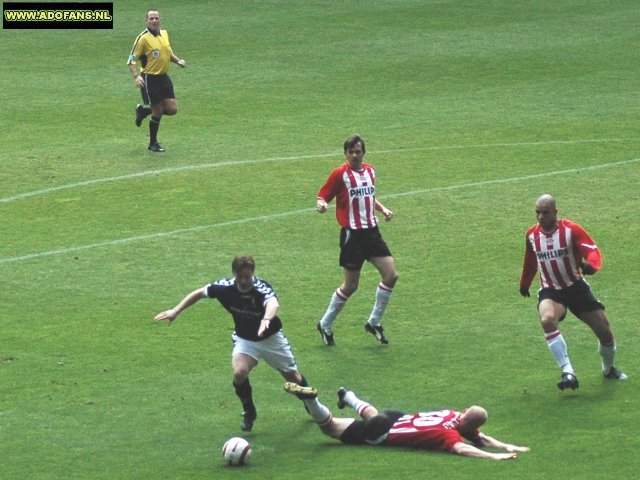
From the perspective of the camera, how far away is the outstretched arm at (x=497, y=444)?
13.0 meters

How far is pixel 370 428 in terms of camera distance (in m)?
13.3

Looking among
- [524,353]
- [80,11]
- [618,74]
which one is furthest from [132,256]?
[80,11]

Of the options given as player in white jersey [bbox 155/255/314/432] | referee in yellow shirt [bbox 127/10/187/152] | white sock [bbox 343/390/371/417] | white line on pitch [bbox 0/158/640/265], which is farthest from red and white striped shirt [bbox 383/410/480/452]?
referee in yellow shirt [bbox 127/10/187/152]

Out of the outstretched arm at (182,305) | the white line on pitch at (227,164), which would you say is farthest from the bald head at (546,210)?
the white line on pitch at (227,164)

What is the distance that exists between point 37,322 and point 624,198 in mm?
10178

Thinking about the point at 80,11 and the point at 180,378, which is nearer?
the point at 180,378

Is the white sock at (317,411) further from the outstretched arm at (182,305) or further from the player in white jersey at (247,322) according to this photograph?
the outstretched arm at (182,305)

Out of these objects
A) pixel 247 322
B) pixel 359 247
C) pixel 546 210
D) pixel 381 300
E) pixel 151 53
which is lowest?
pixel 381 300

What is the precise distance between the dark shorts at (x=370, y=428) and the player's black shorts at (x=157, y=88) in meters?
13.2

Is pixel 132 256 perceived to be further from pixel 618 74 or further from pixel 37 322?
pixel 618 74

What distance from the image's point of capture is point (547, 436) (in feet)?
44.0

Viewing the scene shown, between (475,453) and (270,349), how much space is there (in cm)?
236

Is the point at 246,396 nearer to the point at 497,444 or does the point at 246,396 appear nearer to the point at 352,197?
the point at 497,444

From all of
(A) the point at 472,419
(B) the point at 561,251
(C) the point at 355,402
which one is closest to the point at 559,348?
(B) the point at 561,251
